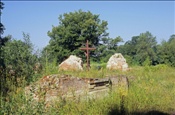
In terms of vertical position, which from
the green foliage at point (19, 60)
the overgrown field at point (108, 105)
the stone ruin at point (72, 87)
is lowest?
the overgrown field at point (108, 105)

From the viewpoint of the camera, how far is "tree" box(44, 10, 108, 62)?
3709 centimetres

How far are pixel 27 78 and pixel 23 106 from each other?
2.93 meters

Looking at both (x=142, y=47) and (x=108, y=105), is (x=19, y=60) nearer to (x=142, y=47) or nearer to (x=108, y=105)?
(x=108, y=105)

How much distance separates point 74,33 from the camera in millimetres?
A: 38438

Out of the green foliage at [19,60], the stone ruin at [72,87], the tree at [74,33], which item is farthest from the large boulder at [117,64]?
the tree at [74,33]

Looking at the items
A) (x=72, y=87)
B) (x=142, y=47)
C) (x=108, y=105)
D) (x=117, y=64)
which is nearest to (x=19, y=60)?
(x=72, y=87)

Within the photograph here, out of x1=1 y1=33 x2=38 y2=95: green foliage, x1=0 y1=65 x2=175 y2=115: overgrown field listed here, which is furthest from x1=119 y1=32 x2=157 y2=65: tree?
x1=0 y1=65 x2=175 y2=115: overgrown field

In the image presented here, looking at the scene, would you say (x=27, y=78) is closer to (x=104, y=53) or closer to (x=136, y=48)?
(x=104, y=53)

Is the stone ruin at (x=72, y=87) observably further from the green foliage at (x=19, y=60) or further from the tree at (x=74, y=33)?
the tree at (x=74, y=33)

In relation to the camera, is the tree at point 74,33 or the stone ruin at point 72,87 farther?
the tree at point 74,33

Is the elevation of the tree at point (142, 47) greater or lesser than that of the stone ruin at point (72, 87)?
greater

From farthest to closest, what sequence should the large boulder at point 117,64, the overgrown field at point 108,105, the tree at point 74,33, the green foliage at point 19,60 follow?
the tree at point 74,33 < the large boulder at point 117,64 < the green foliage at point 19,60 < the overgrown field at point 108,105

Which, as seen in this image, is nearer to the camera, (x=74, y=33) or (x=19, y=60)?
(x=19, y=60)

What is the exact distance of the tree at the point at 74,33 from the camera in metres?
37.1
